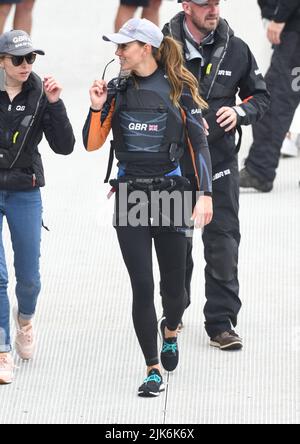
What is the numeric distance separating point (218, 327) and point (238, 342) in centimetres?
13

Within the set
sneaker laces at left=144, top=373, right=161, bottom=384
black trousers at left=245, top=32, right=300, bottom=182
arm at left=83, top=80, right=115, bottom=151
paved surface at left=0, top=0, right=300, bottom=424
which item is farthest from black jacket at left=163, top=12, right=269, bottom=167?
black trousers at left=245, top=32, right=300, bottom=182

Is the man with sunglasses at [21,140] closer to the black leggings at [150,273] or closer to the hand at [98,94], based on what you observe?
the hand at [98,94]

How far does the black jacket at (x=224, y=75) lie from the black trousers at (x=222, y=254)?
0.43 ft

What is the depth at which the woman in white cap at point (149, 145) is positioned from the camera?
245 inches

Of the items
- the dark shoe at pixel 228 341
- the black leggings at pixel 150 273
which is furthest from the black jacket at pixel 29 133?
the dark shoe at pixel 228 341

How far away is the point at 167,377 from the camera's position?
6641mm

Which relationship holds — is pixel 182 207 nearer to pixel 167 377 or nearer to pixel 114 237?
pixel 167 377

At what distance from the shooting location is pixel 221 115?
6.68 metres

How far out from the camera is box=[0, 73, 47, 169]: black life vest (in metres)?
6.50

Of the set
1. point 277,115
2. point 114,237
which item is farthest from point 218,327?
point 277,115

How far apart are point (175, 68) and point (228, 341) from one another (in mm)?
1570

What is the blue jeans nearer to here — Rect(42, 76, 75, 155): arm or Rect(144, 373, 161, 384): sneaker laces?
Rect(42, 76, 75, 155): arm

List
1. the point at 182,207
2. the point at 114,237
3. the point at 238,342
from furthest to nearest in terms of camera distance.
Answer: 1. the point at 114,237
2. the point at 238,342
3. the point at 182,207
